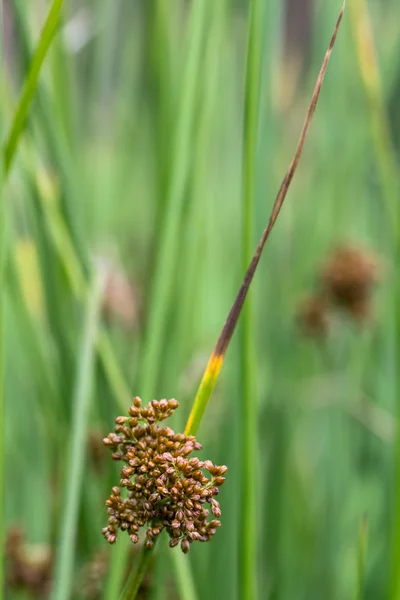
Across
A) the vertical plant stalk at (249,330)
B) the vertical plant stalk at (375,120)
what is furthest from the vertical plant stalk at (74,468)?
the vertical plant stalk at (375,120)

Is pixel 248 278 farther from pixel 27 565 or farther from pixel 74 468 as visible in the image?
pixel 27 565

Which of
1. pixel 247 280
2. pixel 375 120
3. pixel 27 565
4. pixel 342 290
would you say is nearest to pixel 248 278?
pixel 247 280

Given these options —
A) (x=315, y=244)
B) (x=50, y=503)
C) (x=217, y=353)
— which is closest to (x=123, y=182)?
(x=315, y=244)

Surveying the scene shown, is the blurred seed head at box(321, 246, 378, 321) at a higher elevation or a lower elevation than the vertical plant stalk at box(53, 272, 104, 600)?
higher

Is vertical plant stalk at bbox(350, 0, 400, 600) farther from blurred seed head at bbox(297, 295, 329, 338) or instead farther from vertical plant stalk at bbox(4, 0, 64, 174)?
vertical plant stalk at bbox(4, 0, 64, 174)

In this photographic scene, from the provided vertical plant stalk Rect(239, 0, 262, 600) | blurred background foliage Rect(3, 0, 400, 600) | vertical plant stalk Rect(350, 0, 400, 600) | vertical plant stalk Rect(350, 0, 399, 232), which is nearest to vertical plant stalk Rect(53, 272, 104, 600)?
blurred background foliage Rect(3, 0, 400, 600)

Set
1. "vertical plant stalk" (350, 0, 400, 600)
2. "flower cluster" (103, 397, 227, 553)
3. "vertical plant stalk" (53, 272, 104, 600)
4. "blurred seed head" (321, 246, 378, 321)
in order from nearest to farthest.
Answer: "flower cluster" (103, 397, 227, 553)
"vertical plant stalk" (53, 272, 104, 600)
"vertical plant stalk" (350, 0, 400, 600)
"blurred seed head" (321, 246, 378, 321)

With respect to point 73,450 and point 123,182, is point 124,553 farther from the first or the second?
point 123,182
